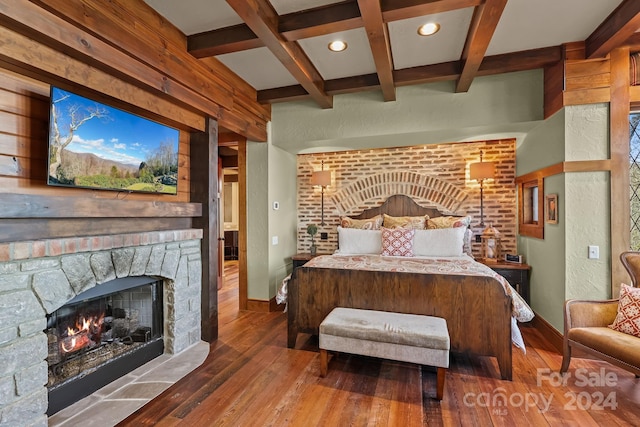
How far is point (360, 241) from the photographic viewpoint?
153 inches

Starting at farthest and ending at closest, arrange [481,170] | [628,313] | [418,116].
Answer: [481,170] → [418,116] → [628,313]

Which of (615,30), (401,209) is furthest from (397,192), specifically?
(615,30)

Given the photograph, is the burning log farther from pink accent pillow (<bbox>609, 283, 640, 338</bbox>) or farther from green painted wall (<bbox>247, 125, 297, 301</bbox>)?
pink accent pillow (<bbox>609, 283, 640, 338</bbox>)

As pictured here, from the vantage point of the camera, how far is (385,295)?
2.71m

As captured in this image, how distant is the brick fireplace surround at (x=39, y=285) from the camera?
155 centimetres

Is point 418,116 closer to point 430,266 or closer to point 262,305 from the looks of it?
point 430,266

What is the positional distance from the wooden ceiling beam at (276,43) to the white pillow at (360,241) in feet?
5.75

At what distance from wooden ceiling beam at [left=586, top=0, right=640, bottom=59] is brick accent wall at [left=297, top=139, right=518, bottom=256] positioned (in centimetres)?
154

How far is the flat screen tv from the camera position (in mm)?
1795

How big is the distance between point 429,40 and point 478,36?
442mm

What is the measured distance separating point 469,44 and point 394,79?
852mm

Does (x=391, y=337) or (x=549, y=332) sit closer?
(x=391, y=337)

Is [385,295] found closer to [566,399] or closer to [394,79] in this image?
[566,399]

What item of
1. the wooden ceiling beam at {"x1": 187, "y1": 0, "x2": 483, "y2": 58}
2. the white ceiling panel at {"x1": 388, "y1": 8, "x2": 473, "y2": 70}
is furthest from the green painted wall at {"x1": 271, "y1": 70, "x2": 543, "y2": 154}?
the wooden ceiling beam at {"x1": 187, "y1": 0, "x2": 483, "y2": 58}
